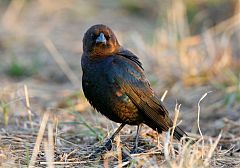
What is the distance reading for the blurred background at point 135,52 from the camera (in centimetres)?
736

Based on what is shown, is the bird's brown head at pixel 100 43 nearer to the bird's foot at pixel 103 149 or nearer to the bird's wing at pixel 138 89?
the bird's wing at pixel 138 89

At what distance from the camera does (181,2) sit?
37.6 feet

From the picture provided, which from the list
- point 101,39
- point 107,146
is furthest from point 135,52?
point 107,146

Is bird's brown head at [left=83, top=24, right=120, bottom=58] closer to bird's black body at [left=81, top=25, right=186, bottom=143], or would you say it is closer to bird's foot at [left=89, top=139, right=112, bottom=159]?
bird's black body at [left=81, top=25, right=186, bottom=143]

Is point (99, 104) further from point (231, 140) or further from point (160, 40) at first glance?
point (160, 40)

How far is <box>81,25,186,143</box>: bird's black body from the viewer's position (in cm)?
512

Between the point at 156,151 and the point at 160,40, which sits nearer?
the point at 156,151

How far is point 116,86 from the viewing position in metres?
5.16

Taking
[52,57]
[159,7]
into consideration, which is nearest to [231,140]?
[52,57]

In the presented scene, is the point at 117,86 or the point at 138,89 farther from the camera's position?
the point at 138,89

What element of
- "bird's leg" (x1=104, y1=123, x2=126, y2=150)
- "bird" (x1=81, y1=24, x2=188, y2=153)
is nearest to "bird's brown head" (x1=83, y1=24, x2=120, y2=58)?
"bird" (x1=81, y1=24, x2=188, y2=153)

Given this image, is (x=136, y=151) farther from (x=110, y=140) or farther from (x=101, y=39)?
(x=101, y=39)

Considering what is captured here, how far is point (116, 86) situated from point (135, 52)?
14.9 ft

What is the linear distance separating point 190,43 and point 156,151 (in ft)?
13.7
